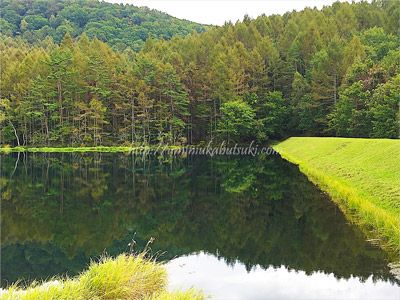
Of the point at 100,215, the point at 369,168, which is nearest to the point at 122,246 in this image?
the point at 100,215

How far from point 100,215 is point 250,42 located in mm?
75199

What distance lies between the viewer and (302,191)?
22453 millimetres

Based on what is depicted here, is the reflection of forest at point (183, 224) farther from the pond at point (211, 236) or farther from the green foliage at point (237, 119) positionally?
the green foliage at point (237, 119)

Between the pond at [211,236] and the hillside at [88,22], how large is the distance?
108m

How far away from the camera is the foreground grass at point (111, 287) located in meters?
7.36

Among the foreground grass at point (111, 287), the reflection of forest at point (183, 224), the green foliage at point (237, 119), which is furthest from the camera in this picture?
the green foliage at point (237, 119)

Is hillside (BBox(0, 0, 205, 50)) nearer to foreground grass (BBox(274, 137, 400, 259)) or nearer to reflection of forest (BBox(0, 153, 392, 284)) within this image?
foreground grass (BBox(274, 137, 400, 259))

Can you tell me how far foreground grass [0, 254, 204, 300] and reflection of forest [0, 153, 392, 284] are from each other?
2954 millimetres

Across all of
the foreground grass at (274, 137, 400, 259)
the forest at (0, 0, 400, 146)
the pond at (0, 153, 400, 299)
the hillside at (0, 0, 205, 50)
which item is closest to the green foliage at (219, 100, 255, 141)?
the forest at (0, 0, 400, 146)

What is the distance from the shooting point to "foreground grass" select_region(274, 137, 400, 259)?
→ 13.6 meters

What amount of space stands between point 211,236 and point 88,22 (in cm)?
15020

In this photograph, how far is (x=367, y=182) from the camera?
19.3 metres

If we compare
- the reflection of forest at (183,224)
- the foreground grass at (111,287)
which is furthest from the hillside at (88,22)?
the foreground grass at (111,287)

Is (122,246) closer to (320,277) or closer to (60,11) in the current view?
(320,277)
